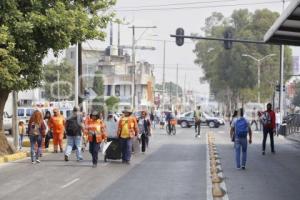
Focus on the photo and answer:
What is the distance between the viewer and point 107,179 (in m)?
16.4

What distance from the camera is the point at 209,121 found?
6481 centimetres

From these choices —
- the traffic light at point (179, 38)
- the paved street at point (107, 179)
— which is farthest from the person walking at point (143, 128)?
the traffic light at point (179, 38)

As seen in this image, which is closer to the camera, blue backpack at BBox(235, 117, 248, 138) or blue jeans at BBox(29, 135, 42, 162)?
blue backpack at BBox(235, 117, 248, 138)

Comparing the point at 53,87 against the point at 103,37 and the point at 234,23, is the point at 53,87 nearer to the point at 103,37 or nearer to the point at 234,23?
the point at 234,23

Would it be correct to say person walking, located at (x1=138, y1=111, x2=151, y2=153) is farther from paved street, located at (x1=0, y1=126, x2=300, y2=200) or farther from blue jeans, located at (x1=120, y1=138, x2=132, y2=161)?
blue jeans, located at (x1=120, y1=138, x2=132, y2=161)

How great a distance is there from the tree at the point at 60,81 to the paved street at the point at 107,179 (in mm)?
60380

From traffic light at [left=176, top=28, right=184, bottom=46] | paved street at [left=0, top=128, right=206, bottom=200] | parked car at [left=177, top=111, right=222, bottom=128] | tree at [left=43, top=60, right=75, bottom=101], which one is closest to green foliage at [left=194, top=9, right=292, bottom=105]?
tree at [left=43, top=60, right=75, bottom=101]

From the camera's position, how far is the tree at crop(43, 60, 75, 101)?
83075 mm

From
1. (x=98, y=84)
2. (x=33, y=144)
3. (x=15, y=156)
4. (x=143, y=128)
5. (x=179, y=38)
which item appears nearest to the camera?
(x=33, y=144)

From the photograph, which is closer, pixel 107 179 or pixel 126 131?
pixel 107 179

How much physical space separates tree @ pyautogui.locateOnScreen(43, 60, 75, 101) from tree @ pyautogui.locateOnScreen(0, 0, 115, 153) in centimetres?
5724

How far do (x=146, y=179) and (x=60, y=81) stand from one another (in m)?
66.8

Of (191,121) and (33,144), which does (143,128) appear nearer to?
(33,144)

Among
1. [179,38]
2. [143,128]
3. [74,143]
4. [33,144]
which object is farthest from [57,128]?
[179,38]
